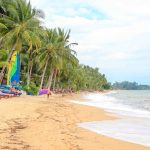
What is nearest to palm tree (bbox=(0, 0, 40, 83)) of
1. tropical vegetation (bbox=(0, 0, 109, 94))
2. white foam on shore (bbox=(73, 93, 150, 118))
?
tropical vegetation (bbox=(0, 0, 109, 94))

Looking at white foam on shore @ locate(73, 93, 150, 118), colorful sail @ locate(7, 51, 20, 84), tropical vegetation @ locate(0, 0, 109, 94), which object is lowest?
white foam on shore @ locate(73, 93, 150, 118)

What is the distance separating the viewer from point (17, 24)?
28.2 m

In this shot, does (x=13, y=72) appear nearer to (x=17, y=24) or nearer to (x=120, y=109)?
(x=17, y=24)

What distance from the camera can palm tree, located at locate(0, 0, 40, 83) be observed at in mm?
28031

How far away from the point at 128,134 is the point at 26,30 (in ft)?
65.5

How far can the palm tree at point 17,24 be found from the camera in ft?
92.0

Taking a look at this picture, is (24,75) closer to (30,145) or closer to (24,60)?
Result: (24,60)

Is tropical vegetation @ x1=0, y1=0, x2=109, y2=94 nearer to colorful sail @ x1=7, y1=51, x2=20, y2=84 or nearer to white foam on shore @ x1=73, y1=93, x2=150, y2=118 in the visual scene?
colorful sail @ x1=7, y1=51, x2=20, y2=84

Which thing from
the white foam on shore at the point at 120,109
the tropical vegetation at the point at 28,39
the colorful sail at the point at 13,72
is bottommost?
the white foam on shore at the point at 120,109

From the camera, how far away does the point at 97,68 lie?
146375 mm

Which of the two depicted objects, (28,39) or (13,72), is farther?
(13,72)

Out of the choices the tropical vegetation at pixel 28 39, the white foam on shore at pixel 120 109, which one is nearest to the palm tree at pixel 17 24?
the tropical vegetation at pixel 28 39

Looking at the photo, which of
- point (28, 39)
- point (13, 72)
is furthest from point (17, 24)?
point (13, 72)

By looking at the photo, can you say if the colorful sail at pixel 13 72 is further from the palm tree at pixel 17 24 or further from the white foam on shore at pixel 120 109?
the white foam on shore at pixel 120 109
